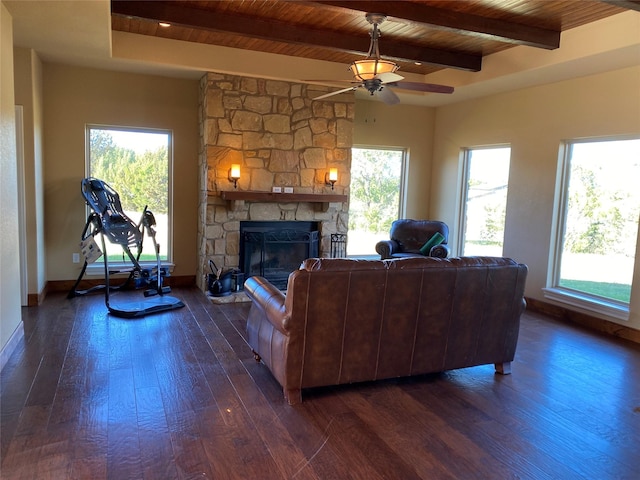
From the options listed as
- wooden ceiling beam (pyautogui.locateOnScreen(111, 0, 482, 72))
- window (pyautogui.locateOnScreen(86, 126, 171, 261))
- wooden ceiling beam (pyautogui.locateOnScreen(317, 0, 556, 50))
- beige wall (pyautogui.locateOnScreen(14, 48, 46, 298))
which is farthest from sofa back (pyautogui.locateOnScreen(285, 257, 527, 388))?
window (pyautogui.locateOnScreen(86, 126, 171, 261))

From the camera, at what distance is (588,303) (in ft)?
17.0

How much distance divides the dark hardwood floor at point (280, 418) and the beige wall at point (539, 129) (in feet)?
6.49

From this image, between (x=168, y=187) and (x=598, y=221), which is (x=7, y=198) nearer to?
(x=168, y=187)

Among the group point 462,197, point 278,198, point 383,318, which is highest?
point 462,197

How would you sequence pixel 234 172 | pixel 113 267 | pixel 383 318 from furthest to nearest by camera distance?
pixel 113 267 < pixel 234 172 < pixel 383 318

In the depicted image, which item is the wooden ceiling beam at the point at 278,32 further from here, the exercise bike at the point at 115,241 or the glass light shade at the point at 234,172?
the exercise bike at the point at 115,241

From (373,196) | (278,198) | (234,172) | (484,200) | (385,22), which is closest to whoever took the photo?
(385,22)

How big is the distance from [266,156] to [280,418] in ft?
12.8

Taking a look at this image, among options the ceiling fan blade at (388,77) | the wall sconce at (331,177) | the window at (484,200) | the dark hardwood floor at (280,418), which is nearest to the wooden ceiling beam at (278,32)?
the ceiling fan blade at (388,77)

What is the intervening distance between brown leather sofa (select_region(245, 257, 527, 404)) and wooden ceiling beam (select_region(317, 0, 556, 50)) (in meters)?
2.31

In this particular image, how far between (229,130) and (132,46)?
1.41 meters

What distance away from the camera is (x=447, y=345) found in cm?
338

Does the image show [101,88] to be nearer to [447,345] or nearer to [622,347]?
[447,345]

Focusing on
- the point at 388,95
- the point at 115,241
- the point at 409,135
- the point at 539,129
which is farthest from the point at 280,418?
the point at 409,135
